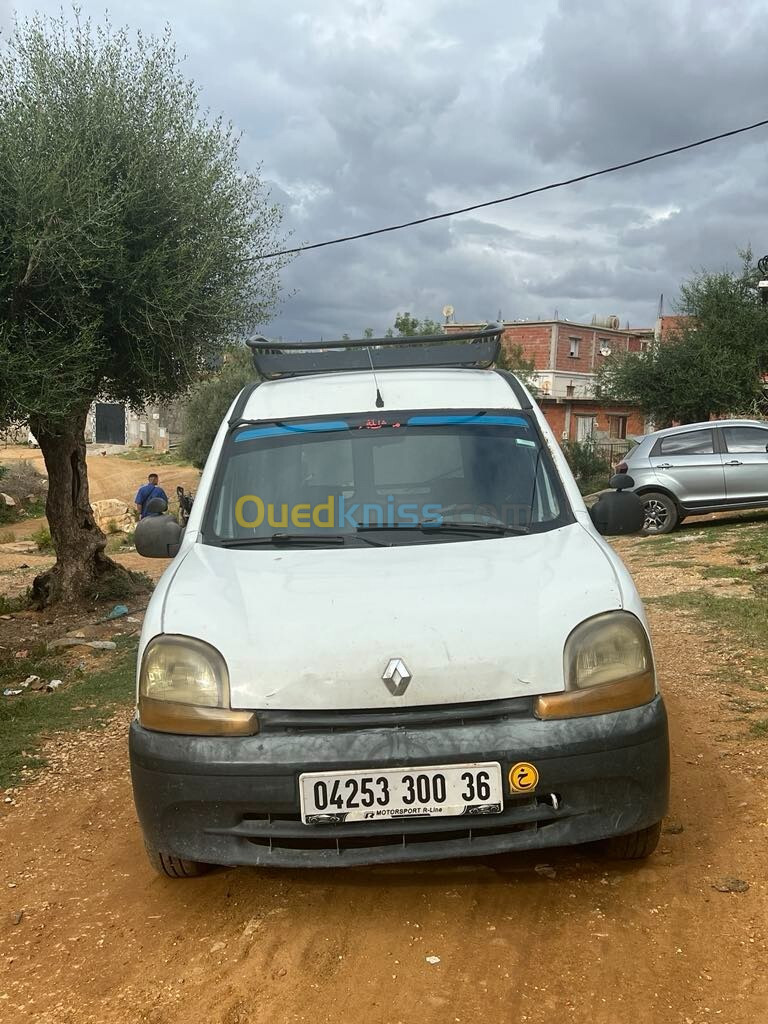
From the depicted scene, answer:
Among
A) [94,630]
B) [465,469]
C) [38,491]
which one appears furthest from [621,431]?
[465,469]

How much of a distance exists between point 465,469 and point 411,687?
4.71 ft

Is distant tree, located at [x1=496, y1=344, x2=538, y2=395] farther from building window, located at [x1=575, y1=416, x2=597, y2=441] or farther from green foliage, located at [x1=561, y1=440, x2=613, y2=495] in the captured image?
green foliage, located at [x1=561, y1=440, x2=613, y2=495]

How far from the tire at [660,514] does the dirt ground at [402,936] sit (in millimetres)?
11418

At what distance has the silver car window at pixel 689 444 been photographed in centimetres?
1491

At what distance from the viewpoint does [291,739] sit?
9.27ft

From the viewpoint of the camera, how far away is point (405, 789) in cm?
278

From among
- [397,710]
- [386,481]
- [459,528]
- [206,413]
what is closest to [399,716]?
[397,710]

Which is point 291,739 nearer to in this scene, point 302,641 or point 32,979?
point 302,641

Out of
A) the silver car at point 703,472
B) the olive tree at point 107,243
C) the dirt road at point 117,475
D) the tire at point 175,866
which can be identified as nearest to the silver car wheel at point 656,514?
the silver car at point 703,472

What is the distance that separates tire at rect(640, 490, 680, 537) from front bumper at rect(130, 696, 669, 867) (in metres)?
12.6

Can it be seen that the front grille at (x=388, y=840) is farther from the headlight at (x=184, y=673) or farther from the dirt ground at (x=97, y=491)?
the dirt ground at (x=97, y=491)

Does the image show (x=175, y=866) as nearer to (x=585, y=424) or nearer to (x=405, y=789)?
(x=405, y=789)

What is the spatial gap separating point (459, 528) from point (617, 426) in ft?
155

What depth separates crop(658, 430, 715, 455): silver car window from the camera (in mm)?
14914
